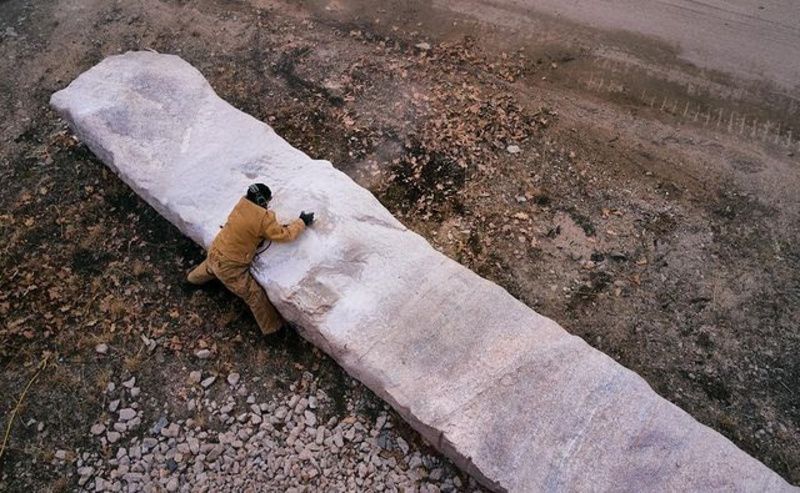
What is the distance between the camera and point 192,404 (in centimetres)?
563

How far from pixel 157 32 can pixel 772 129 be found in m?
7.89

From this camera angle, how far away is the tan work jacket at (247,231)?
5.48m

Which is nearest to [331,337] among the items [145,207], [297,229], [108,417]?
[297,229]

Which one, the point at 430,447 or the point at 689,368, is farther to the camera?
the point at 689,368

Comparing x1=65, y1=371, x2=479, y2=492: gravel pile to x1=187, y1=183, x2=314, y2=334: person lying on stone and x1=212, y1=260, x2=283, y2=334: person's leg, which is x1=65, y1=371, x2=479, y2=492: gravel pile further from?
x1=187, y1=183, x2=314, y2=334: person lying on stone

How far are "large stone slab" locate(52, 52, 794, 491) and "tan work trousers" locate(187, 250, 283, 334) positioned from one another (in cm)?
15

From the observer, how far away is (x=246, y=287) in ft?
18.7

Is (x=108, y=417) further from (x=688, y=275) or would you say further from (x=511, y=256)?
(x=688, y=275)

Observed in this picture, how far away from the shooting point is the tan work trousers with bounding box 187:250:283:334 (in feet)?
18.5

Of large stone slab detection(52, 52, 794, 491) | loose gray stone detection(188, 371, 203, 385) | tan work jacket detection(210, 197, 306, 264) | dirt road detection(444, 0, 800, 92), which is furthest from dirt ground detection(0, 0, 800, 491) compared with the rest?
tan work jacket detection(210, 197, 306, 264)

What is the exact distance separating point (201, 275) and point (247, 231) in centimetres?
92

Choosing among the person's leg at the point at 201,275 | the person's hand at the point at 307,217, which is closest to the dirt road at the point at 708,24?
the person's hand at the point at 307,217

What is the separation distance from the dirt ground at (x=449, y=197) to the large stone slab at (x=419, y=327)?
60cm

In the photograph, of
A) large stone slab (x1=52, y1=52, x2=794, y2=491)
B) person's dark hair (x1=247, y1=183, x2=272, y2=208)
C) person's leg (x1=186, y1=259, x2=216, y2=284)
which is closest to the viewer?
large stone slab (x1=52, y1=52, x2=794, y2=491)
